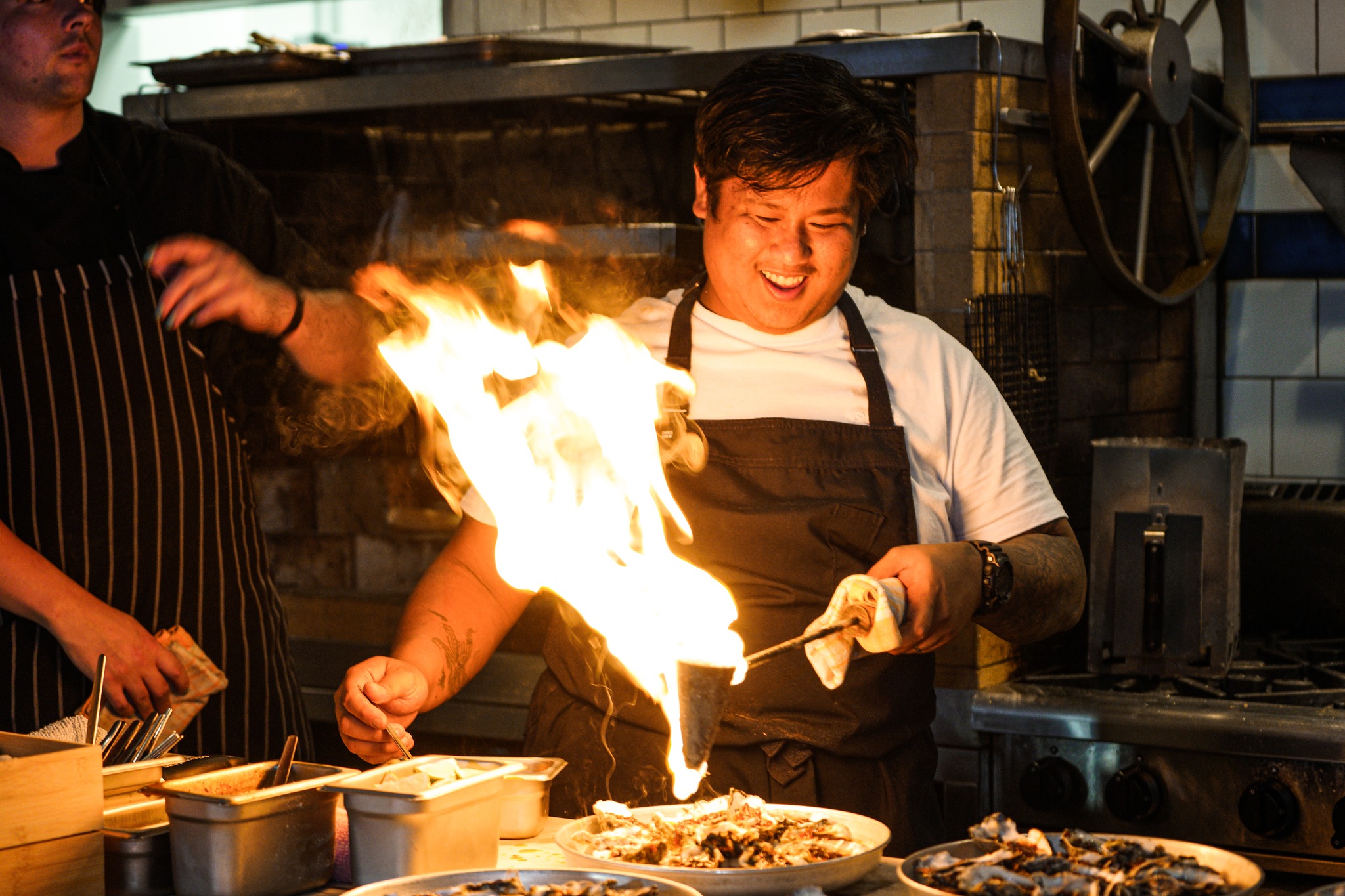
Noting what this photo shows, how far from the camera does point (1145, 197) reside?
10.1 feet

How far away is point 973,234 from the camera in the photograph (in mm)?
2680

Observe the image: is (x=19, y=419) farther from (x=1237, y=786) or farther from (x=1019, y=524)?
(x=1237, y=786)

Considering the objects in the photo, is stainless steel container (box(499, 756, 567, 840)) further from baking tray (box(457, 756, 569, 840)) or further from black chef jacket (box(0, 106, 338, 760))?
black chef jacket (box(0, 106, 338, 760))

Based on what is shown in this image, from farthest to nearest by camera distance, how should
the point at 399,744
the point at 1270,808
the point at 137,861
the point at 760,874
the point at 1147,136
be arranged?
the point at 1147,136 → the point at 1270,808 → the point at 399,744 → the point at 137,861 → the point at 760,874

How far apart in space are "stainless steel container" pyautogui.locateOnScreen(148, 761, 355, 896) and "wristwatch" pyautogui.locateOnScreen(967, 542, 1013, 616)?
877mm

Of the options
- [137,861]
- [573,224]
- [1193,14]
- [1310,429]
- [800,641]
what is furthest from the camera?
[573,224]

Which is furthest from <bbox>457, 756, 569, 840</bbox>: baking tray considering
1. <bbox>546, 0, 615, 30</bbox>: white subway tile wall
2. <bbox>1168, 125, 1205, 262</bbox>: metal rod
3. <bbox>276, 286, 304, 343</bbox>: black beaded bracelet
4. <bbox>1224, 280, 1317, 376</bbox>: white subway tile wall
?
<bbox>546, 0, 615, 30</bbox>: white subway tile wall

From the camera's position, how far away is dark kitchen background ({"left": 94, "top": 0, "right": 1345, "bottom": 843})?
2768 mm

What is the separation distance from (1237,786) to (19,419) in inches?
82.9

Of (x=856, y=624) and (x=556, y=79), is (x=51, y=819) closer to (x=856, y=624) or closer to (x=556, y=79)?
(x=856, y=624)

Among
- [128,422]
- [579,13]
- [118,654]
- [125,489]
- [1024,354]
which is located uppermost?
[579,13]

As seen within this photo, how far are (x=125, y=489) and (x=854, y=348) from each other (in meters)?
1.22

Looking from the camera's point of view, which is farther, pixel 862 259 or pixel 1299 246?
pixel 1299 246

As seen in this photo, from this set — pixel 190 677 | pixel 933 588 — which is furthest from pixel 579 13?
pixel 933 588
